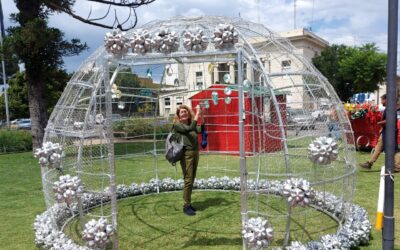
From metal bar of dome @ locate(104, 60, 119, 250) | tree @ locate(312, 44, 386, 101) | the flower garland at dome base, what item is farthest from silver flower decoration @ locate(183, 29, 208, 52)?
tree @ locate(312, 44, 386, 101)

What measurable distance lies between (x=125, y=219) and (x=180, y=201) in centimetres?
130

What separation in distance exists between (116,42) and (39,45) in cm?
934

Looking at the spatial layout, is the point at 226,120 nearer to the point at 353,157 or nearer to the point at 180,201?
the point at 180,201

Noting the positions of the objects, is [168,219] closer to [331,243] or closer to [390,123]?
[331,243]

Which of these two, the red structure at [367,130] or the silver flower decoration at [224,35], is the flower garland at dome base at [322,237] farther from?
the red structure at [367,130]

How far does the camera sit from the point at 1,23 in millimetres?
21125

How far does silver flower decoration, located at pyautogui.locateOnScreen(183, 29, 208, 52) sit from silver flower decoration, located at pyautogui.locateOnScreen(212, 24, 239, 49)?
5.1 inches

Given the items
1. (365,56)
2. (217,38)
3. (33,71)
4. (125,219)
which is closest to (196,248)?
(125,219)

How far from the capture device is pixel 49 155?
4605mm

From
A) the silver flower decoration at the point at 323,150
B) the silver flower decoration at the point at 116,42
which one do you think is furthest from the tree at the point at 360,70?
the silver flower decoration at the point at 116,42

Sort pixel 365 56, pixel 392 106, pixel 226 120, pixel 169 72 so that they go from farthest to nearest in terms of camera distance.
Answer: pixel 365 56, pixel 226 120, pixel 169 72, pixel 392 106

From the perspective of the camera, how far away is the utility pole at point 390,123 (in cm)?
325

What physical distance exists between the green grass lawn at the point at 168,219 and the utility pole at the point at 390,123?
1.33m

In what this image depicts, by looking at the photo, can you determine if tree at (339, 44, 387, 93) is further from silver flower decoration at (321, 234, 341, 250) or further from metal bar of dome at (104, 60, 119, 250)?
metal bar of dome at (104, 60, 119, 250)
